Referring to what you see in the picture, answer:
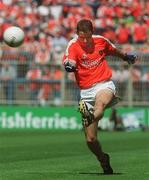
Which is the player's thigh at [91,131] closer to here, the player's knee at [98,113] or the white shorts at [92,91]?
the player's knee at [98,113]

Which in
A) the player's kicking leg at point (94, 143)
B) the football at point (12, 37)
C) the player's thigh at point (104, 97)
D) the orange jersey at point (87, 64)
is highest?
the football at point (12, 37)

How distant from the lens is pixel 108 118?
29828 millimetres

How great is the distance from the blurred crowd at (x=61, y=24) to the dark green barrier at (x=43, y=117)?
0.79m

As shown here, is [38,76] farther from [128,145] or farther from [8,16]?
[128,145]

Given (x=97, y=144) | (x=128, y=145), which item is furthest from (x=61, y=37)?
(x=97, y=144)

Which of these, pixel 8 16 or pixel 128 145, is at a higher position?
pixel 8 16

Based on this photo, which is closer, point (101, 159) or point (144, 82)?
point (101, 159)

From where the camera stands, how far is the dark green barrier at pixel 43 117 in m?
30.1

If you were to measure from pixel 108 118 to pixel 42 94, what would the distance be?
2.91m

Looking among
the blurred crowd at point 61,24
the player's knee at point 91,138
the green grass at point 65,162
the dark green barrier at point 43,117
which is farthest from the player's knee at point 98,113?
the dark green barrier at point 43,117

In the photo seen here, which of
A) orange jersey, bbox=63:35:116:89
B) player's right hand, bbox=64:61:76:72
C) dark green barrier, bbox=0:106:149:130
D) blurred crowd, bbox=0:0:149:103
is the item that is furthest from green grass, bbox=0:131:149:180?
blurred crowd, bbox=0:0:149:103

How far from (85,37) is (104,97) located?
964 millimetres

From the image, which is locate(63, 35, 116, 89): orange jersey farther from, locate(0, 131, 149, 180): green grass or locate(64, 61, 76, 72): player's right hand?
locate(0, 131, 149, 180): green grass

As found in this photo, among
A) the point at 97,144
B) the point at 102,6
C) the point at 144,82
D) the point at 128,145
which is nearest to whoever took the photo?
the point at 97,144
